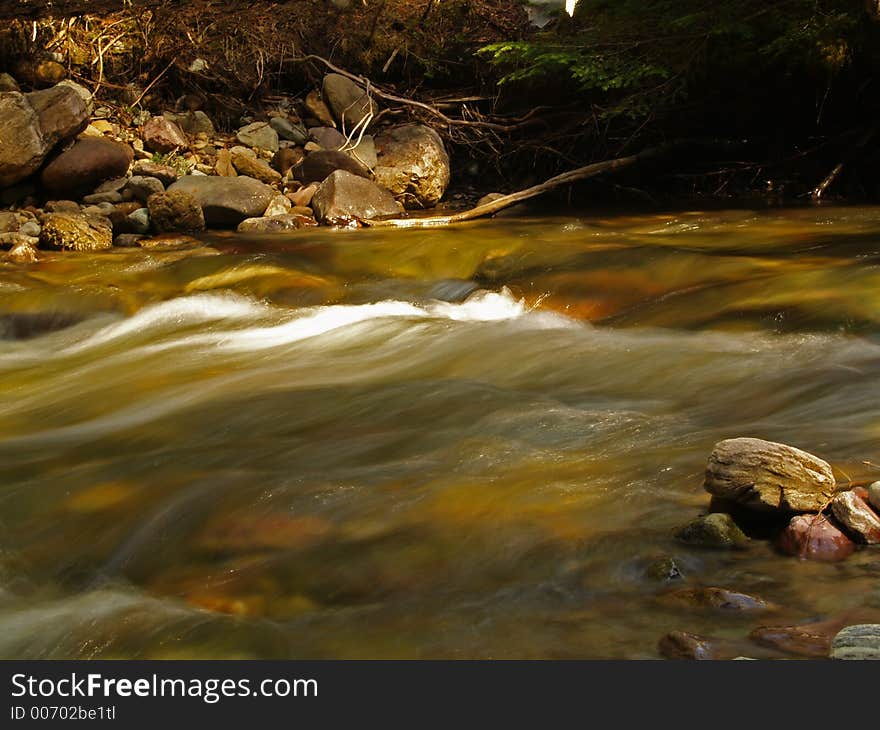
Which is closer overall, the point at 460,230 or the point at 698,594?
the point at 698,594

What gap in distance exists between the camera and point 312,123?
1365 cm

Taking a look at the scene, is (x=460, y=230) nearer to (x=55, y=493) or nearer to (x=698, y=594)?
(x=55, y=493)

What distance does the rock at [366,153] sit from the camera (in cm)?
1216

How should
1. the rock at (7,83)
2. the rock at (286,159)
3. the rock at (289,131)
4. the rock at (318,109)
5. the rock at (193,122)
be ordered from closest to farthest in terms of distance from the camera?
the rock at (7,83) < the rock at (286,159) < the rock at (193,122) < the rock at (289,131) < the rock at (318,109)

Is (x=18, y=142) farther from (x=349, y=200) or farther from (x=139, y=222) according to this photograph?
(x=349, y=200)

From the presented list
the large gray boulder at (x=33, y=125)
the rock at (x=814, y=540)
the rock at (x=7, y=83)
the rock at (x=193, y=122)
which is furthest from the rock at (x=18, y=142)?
the rock at (x=814, y=540)

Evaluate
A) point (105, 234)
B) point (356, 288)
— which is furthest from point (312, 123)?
point (356, 288)

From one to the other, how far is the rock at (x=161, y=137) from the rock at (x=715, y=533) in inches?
415

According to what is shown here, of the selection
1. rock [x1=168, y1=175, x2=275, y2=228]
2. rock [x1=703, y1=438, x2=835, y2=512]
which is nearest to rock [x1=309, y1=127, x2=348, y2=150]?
rock [x1=168, y1=175, x2=275, y2=228]

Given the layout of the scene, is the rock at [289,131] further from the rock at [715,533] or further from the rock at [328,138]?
the rock at [715,533]

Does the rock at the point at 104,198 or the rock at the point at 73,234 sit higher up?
the rock at the point at 104,198

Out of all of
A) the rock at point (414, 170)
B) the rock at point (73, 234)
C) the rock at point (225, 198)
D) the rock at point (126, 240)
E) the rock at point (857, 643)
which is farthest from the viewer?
the rock at point (414, 170)

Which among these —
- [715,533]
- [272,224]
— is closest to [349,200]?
[272,224]
